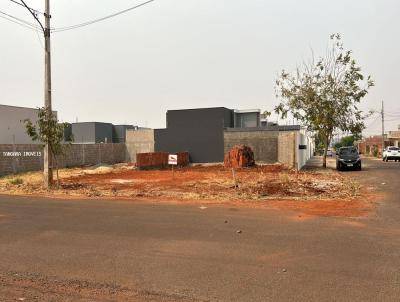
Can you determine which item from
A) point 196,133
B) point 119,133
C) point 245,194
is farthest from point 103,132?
point 245,194

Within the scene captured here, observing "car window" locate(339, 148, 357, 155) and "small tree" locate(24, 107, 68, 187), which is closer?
"small tree" locate(24, 107, 68, 187)

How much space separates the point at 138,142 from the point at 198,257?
119 ft

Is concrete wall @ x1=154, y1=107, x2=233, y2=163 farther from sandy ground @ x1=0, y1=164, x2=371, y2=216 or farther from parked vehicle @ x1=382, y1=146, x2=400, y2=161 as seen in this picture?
sandy ground @ x1=0, y1=164, x2=371, y2=216

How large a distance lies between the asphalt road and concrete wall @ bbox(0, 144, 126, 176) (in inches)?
483

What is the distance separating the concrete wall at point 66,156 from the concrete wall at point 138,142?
629 millimetres

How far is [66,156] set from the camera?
32.0 metres

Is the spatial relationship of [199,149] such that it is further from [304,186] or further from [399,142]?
[399,142]

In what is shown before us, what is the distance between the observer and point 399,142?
238ft

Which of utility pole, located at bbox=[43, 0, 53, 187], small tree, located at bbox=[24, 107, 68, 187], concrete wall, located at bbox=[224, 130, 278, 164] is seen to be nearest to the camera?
utility pole, located at bbox=[43, 0, 53, 187]

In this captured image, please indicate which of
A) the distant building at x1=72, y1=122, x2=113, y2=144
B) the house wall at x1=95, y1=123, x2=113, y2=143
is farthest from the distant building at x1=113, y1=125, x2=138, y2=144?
the distant building at x1=72, y1=122, x2=113, y2=144

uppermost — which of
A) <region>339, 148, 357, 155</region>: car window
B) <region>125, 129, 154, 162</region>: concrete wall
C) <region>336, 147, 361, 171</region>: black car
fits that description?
<region>125, 129, 154, 162</region>: concrete wall

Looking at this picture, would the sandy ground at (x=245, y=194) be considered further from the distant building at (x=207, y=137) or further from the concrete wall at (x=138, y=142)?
the concrete wall at (x=138, y=142)

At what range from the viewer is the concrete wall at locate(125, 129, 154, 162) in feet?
137

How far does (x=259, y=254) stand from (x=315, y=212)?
4.83 m
